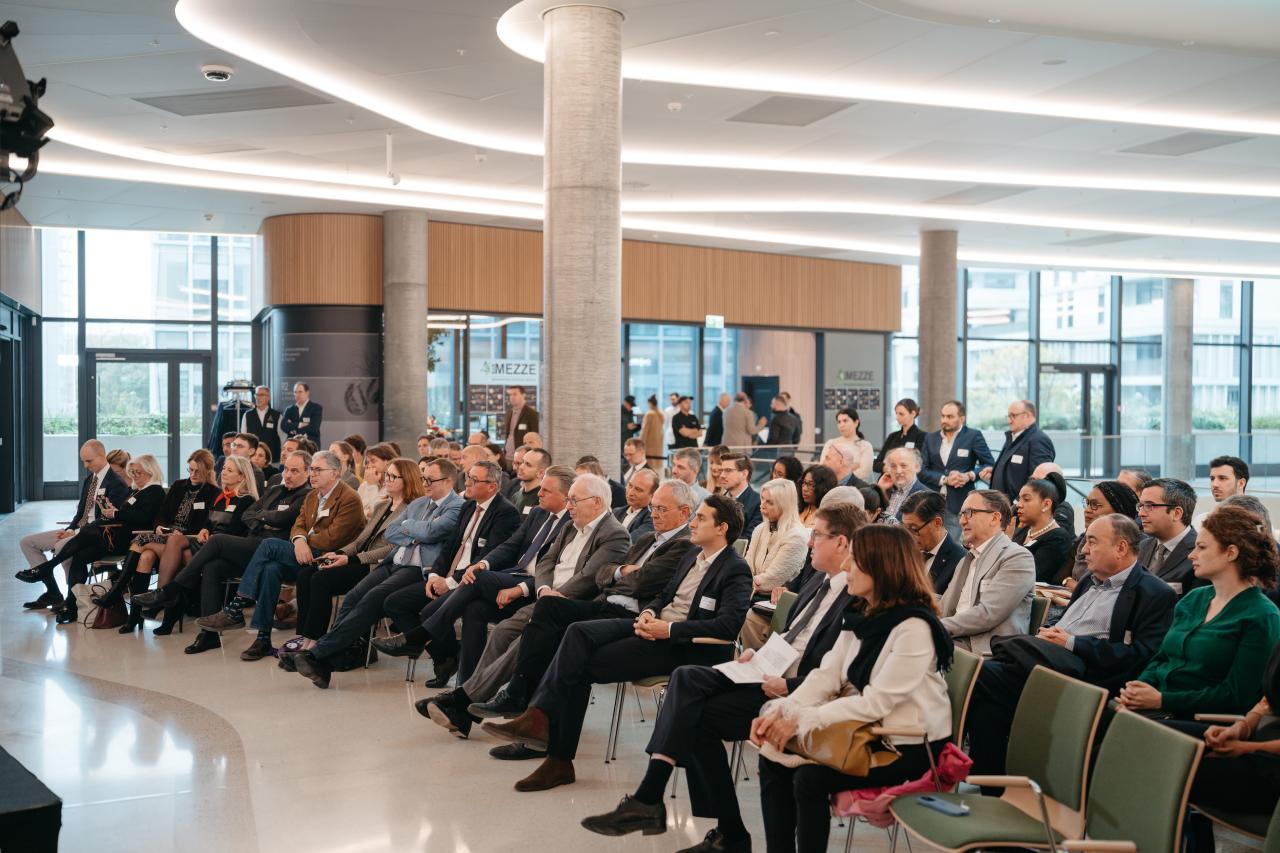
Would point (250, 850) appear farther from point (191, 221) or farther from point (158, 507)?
point (191, 221)

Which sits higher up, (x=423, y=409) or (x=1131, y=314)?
(x=1131, y=314)

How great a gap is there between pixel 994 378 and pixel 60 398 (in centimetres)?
1783

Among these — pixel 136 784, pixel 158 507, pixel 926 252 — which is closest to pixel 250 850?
pixel 136 784

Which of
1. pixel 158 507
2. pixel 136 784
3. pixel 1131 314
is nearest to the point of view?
pixel 136 784

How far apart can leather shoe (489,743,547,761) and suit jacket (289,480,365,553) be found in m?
2.62

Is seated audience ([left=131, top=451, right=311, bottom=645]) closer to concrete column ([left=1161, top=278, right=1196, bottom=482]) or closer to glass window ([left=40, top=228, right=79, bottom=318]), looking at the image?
glass window ([left=40, top=228, right=79, bottom=318])

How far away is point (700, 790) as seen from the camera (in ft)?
13.4

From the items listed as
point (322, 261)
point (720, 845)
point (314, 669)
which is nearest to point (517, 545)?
point (314, 669)

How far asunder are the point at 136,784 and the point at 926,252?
15.2 m

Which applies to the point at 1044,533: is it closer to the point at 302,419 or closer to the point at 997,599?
the point at 997,599

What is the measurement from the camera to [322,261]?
15.7m

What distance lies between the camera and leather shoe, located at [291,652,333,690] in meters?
6.47

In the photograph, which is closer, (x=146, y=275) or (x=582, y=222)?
(x=582, y=222)

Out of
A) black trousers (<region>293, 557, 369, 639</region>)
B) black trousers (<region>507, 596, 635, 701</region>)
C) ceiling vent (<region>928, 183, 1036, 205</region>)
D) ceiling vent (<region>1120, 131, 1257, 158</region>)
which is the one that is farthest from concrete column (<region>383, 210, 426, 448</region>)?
black trousers (<region>507, 596, 635, 701</region>)
